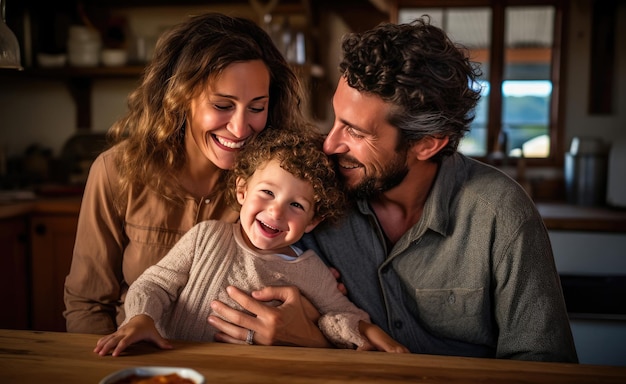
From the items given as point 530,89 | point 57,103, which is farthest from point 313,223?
point 57,103

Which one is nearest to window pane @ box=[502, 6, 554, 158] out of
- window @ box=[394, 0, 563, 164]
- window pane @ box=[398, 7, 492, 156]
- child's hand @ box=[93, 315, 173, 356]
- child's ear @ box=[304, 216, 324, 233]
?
window @ box=[394, 0, 563, 164]

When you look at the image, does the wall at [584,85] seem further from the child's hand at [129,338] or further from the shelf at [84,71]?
the child's hand at [129,338]

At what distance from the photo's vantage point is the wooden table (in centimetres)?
110

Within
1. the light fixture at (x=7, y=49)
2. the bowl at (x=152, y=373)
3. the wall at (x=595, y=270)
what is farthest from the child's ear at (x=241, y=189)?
the wall at (x=595, y=270)

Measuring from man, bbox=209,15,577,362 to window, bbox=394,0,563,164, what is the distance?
216 cm

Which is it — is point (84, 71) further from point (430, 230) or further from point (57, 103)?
point (430, 230)

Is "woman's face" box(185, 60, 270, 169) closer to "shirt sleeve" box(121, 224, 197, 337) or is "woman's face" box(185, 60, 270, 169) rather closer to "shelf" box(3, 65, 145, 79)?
"shirt sleeve" box(121, 224, 197, 337)

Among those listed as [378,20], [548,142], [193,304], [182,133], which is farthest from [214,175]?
[548,142]

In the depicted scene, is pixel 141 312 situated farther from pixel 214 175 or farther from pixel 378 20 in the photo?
pixel 378 20

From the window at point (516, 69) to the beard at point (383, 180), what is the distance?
2166mm

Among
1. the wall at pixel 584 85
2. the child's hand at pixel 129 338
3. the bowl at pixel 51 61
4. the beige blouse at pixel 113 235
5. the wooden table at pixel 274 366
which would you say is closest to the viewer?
the wooden table at pixel 274 366

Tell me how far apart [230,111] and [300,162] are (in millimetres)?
276

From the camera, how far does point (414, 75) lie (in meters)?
1.60

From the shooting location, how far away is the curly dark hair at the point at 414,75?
63.2 inches
